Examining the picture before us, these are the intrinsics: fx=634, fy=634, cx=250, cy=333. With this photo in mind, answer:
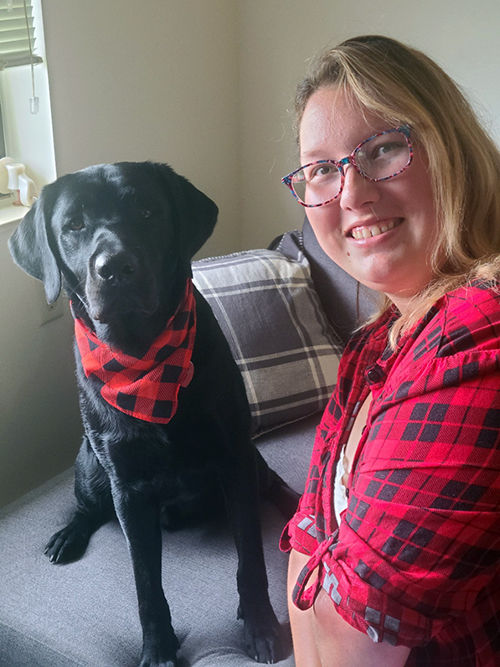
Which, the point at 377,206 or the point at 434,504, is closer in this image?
the point at 434,504

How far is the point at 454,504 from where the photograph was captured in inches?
23.0

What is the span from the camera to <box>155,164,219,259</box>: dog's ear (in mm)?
1085

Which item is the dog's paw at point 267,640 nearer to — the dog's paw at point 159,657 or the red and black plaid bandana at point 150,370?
the dog's paw at point 159,657

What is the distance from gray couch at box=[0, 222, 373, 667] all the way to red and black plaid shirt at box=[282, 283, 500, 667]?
49 centimetres

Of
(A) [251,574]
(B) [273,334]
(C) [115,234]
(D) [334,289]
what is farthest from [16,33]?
(A) [251,574]

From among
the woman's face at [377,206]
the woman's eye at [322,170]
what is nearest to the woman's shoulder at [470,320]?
the woman's face at [377,206]

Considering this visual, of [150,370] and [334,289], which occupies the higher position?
[150,370]

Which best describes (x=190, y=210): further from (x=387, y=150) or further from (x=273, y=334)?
(x=273, y=334)

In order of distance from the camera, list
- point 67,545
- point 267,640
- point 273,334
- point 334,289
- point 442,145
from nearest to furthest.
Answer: point 442,145 < point 267,640 < point 67,545 < point 273,334 < point 334,289

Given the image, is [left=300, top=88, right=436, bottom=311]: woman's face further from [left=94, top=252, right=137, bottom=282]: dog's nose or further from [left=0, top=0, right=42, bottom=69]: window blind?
[left=0, top=0, right=42, bottom=69]: window blind

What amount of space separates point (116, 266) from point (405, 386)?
49cm

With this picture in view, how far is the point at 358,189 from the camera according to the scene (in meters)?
0.79

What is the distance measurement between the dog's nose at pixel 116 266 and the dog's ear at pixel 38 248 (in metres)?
0.15

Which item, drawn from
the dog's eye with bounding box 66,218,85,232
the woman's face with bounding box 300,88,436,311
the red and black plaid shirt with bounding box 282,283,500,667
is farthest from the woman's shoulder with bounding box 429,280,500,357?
the dog's eye with bounding box 66,218,85,232
